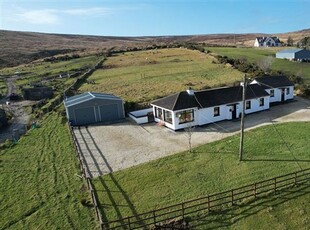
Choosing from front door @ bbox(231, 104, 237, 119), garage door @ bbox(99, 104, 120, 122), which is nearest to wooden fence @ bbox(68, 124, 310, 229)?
front door @ bbox(231, 104, 237, 119)

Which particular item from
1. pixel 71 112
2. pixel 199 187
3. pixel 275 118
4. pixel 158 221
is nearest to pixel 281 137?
pixel 275 118

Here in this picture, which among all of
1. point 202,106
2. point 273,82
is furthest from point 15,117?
point 273,82

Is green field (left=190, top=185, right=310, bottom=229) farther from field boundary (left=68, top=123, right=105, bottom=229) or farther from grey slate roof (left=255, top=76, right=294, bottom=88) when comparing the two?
grey slate roof (left=255, top=76, right=294, bottom=88)

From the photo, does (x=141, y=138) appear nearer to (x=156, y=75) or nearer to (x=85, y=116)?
(x=85, y=116)

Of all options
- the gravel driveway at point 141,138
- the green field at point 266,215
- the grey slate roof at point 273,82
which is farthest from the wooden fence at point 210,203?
the grey slate roof at point 273,82

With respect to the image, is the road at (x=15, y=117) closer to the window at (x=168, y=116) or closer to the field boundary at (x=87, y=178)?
the field boundary at (x=87, y=178)
